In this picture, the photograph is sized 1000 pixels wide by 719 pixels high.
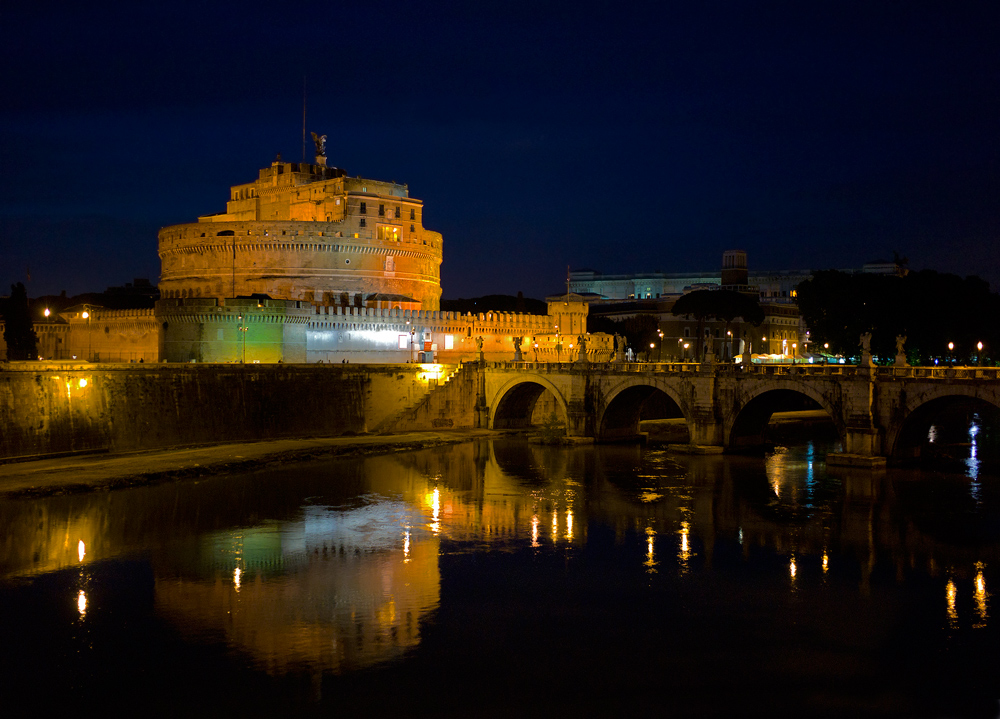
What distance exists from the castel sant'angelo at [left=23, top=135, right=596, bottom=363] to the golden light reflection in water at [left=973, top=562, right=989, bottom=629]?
123ft

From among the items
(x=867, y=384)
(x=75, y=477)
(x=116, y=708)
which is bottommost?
(x=116, y=708)

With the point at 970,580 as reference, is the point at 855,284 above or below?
above

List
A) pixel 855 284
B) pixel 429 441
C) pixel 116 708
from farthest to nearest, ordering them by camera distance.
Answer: pixel 855 284, pixel 429 441, pixel 116 708

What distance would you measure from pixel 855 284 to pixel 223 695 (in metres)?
56.5

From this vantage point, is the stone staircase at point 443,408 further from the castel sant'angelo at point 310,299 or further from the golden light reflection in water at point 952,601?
the golden light reflection in water at point 952,601

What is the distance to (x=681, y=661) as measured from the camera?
65.4ft

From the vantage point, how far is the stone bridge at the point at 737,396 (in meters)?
38.1

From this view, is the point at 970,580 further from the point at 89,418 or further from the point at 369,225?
the point at 369,225

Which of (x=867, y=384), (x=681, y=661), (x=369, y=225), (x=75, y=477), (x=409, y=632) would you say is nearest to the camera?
(x=681, y=661)

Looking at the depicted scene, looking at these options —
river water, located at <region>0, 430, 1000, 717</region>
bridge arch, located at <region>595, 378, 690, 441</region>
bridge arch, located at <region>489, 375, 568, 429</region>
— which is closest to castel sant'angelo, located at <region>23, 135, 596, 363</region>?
bridge arch, located at <region>489, 375, 568, 429</region>

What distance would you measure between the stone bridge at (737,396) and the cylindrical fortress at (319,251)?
14242 mm

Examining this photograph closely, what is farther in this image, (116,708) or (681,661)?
(681,661)

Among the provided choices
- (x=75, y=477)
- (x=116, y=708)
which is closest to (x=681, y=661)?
(x=116, y=708)

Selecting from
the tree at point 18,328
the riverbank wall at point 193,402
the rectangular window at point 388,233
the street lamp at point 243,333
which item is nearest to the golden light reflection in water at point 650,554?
the riverbank wall at point 193,402
